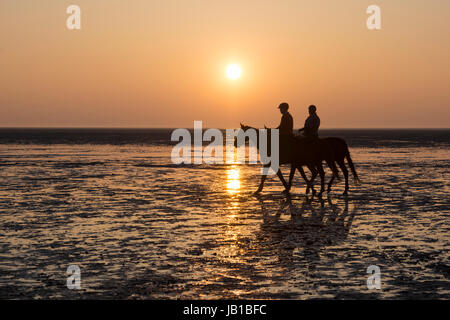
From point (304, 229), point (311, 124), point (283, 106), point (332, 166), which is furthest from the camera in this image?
point (332, 166)

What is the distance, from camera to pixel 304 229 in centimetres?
1041

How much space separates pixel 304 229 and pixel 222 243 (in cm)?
198

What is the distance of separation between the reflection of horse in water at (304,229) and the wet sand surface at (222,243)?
0.02 metres

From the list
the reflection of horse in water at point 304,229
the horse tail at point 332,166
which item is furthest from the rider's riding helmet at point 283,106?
the reflection of horse in water at point 304,229

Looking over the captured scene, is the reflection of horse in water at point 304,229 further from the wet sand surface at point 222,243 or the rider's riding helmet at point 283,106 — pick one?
the rider's riding helmet at point 283,106

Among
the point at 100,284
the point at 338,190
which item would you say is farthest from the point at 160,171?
the point at 100,284

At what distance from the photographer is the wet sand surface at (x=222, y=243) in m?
6.62

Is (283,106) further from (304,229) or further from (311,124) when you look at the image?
(304,229)

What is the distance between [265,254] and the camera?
8.27 m

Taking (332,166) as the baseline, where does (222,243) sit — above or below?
below

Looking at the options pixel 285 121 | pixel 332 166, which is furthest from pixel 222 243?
pixel 332 166

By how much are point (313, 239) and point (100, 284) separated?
3.94m

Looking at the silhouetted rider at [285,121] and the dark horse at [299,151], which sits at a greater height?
the silhouetted rider at [285,121]
